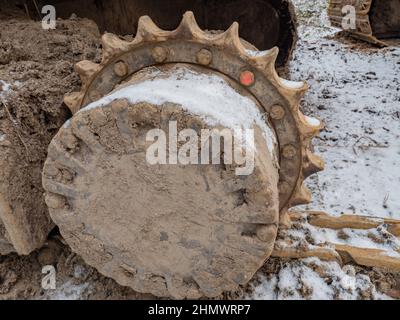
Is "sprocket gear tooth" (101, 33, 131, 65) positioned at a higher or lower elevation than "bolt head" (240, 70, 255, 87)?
higher

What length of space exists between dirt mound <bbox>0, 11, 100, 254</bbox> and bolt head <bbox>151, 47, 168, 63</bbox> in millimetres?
522

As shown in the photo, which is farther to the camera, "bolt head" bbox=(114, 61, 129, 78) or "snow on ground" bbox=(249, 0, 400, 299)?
"snow on ground" bbox=(249, 0, 400, 299)

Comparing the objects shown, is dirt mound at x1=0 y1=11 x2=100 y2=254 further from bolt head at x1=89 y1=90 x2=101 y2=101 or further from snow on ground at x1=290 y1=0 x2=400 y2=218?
snow on ground at x1=290 y1=0 x2=400 y2=218

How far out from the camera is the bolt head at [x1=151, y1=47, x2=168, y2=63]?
5.51 ft

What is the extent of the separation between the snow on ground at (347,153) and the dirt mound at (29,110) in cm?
118

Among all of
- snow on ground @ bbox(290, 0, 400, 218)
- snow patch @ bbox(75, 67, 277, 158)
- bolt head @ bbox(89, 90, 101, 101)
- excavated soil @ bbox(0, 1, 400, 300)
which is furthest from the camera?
snow on ground @ bbox(290, 0, 400, 218)

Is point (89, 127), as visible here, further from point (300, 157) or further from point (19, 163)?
point (300, 157)

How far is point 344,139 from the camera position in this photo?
12.0 ft

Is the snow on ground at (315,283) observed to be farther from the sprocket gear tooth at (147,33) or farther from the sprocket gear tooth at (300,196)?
the sprocket gear tooth at (147,33)

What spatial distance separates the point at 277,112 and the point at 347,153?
204cm

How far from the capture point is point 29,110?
5.78 ft

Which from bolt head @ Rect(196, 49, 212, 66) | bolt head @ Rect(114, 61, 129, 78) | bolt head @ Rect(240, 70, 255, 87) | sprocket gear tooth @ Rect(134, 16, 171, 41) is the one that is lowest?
bolt head @ Rect(240, 70, 255, 87)

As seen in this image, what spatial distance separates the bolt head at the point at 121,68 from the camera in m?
1.75

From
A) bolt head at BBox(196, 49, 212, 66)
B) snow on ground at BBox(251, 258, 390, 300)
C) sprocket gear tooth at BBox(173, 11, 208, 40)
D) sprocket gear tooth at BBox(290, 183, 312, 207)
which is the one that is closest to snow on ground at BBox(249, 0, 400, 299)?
snow on ground at BBox(251, 258, 390, 300)
